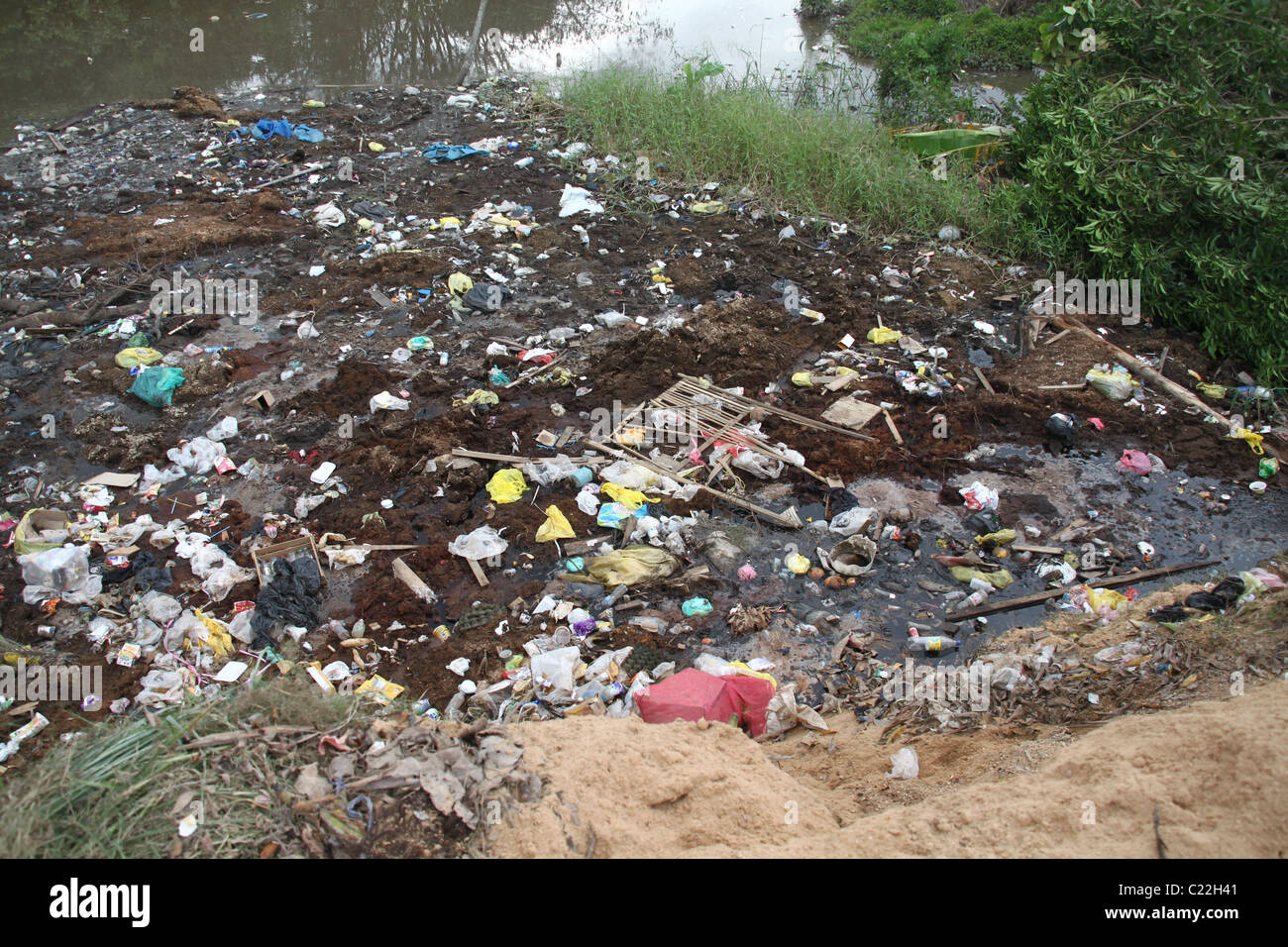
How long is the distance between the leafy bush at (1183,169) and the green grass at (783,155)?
631 mm

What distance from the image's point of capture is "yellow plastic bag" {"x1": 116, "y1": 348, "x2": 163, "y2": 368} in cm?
509

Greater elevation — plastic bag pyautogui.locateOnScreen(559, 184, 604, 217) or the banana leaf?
the banana leaf

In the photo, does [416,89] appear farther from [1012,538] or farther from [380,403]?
[1012,538]

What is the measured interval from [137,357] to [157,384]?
1.68 ft

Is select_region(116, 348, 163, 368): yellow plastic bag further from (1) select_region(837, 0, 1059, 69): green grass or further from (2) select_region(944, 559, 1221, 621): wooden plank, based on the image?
(1) select_region(837, 0, 1059, 69): green grass

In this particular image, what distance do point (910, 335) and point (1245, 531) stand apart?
7.58 ft

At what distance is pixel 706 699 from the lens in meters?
2.98

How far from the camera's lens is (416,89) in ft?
A: 31.2

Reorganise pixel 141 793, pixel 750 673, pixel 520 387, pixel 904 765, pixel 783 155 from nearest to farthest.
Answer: pixel 141 793 → pixel 904 765 → pixel 750 673 → pixel 520 387 → pixel 783 155

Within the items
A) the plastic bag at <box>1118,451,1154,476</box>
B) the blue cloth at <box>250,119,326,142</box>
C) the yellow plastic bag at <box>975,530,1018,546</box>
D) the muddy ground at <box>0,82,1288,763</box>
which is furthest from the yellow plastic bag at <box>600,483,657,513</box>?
the blue cloth at <box>250,119,326,142</box>

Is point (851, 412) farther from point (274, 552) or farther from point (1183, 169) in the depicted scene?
point (274, 552)

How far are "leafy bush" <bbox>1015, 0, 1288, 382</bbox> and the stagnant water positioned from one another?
12.5ft

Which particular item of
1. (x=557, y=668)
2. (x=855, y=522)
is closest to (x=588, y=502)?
(x=557, y=668)
